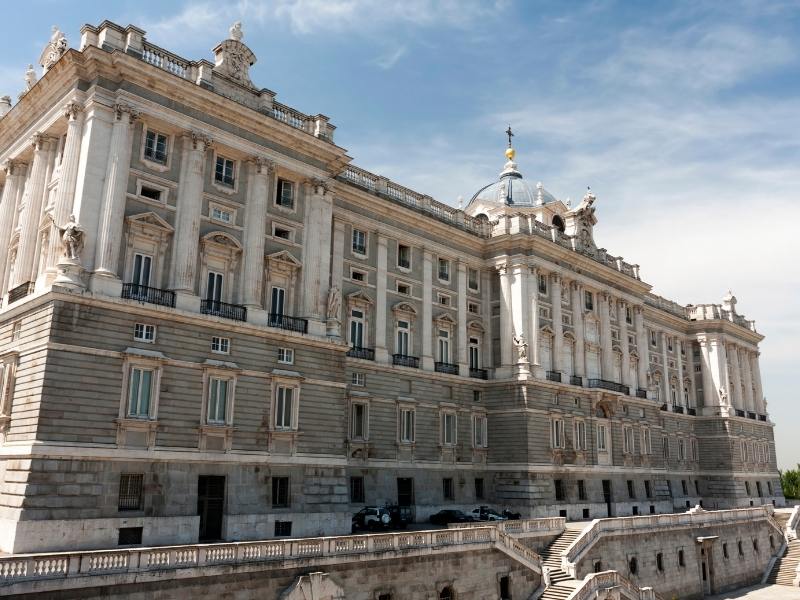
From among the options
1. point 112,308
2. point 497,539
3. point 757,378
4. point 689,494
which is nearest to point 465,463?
point 497,539

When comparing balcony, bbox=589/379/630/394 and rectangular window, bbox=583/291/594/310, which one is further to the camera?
rectangular window, bbox=583/291/594/310

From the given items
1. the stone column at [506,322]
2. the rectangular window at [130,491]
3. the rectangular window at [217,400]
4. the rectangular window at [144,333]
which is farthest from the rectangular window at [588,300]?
the rectangular window at [130,491]

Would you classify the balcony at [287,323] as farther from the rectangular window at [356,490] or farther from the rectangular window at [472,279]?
the rectangular window at [472,279]

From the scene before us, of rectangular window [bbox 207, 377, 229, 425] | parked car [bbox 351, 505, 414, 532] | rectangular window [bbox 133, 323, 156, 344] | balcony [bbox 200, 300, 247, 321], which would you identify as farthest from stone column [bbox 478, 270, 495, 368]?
rectangular window [bbox 133, 323, 156, 344]

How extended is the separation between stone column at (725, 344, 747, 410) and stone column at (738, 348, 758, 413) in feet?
3.38

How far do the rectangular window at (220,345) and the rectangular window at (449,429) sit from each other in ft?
61.8

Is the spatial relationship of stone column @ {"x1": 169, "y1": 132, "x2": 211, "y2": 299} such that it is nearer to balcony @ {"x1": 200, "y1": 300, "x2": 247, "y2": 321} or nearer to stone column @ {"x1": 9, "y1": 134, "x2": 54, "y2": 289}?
balcony @ {"x1": 200, "y1": 300, "x2": 247, "y2": 321}

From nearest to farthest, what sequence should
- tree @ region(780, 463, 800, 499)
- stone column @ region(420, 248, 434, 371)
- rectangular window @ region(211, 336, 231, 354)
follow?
rectangular window @ region(211, 336, 231, 354), stone column @ region(420, 248, 434, 371), tree @ region(780, 463, 800, 499)

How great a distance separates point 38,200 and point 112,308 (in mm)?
8553

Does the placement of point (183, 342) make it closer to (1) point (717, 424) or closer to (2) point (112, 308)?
(2) point (112, 308)

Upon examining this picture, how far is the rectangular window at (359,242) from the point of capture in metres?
43.9

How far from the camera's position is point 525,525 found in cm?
3625

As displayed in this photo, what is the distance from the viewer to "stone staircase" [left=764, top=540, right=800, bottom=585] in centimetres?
5328

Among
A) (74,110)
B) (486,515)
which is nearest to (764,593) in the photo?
(486,515)
